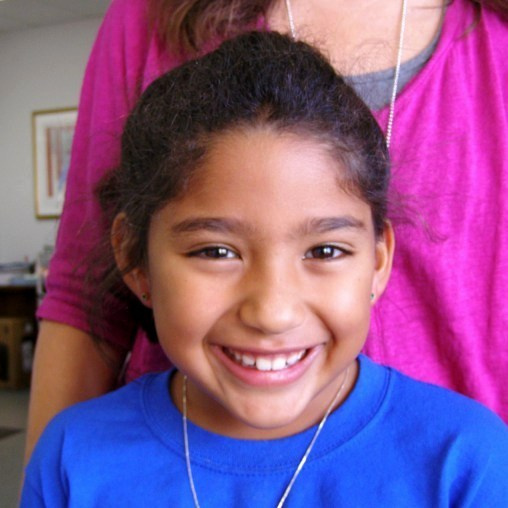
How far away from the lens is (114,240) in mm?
973

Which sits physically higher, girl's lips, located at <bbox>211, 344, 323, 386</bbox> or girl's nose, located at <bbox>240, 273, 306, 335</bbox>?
girl's nose, located at <bbox>240, 273, 306, 335</bbox>

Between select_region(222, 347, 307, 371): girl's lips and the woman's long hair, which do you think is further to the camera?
the woman's long hair

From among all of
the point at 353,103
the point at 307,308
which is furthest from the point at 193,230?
the point at 353,103

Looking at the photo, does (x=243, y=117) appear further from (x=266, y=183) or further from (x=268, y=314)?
(x=268, y=314)

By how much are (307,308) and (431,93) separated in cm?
38

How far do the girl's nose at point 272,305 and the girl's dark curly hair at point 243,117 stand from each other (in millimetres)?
153

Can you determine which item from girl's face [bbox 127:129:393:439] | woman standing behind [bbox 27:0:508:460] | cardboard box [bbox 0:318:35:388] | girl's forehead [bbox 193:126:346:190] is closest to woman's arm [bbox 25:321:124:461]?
woman standing behind [bbox 27:0:508:460]

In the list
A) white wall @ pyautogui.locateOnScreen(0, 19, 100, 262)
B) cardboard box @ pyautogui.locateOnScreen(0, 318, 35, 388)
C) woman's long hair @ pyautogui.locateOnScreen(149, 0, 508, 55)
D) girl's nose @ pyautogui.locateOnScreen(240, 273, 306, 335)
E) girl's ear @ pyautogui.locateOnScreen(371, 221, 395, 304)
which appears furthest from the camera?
white wall @ pyautogui.locateOnScreen(0, 19, 100, 262)

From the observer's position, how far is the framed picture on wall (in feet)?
17.4

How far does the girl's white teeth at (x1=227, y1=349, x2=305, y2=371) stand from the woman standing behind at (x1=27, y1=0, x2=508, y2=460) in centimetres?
20

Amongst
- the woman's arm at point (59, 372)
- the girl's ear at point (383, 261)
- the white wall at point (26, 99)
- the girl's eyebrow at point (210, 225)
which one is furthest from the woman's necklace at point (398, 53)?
the white wall at point (26, 99)

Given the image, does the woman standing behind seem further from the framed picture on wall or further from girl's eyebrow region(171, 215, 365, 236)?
the framed picture on wall

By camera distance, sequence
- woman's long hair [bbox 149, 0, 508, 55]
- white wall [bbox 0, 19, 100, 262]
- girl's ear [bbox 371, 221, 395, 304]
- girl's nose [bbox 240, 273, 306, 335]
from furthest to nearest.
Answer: white wall [bbox 0, 19, 100, 262] → woman's long hair [bbox 149, 0, 508, 55] → girl's ear [bbox 371, 221, 395, 304] → girl's nose [bbox 240, 273, 306, 335]

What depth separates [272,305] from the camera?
2.43ft
